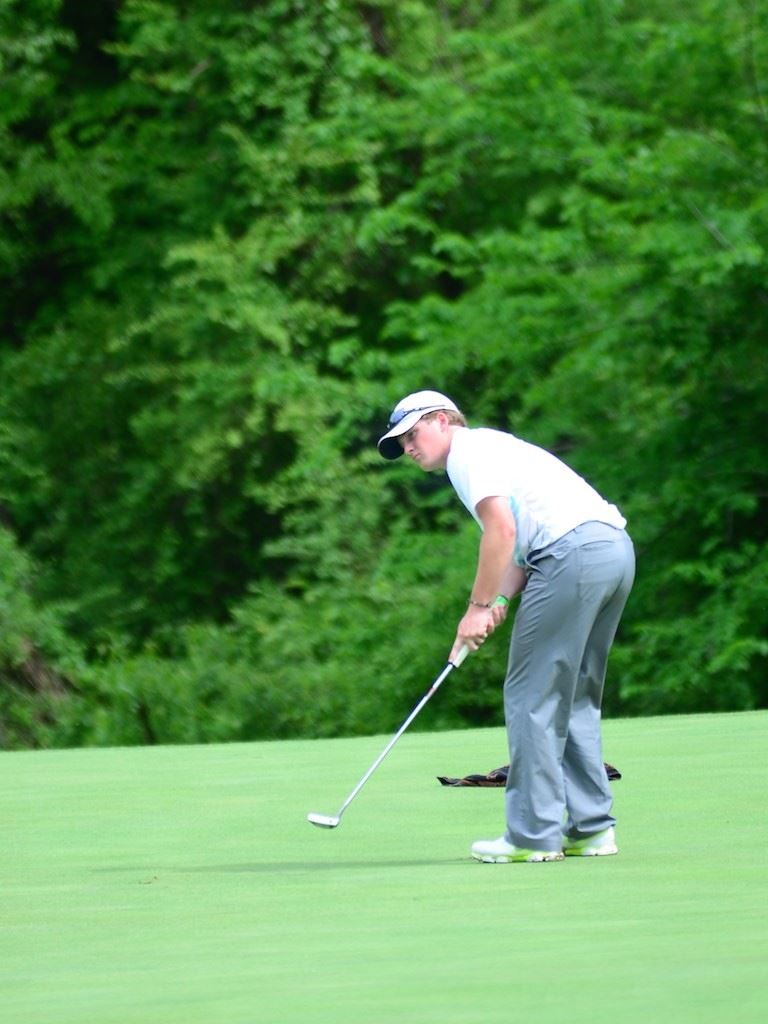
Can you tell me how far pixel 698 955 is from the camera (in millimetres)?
4711

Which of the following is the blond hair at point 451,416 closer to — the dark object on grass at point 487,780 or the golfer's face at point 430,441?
the golfer's face at point 430,441

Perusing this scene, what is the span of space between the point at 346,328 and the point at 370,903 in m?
20.3

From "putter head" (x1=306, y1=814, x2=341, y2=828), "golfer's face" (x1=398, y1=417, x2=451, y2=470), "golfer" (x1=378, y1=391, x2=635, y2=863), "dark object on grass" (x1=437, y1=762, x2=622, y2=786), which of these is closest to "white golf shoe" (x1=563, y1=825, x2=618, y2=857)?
"golfer" (x1=378, y1=391, x2=635, y2=863)

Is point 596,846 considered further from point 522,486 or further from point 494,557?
point 522,486

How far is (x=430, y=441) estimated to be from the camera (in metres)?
6.70

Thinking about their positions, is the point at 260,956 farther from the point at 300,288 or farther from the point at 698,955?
the point at 300,288

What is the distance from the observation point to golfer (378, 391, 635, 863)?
6578mm

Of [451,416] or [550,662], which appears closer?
[550,662]

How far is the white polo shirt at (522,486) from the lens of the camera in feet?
21.5

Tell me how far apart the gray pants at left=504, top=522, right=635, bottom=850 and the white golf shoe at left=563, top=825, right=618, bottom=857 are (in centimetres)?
13

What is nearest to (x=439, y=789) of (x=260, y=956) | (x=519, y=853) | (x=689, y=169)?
(x=519, y=853)

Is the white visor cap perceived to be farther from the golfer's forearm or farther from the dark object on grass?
the dark object on grass

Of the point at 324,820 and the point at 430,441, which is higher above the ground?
the point at 430,441

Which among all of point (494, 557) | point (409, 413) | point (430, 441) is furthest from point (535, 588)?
point (409, 413)
